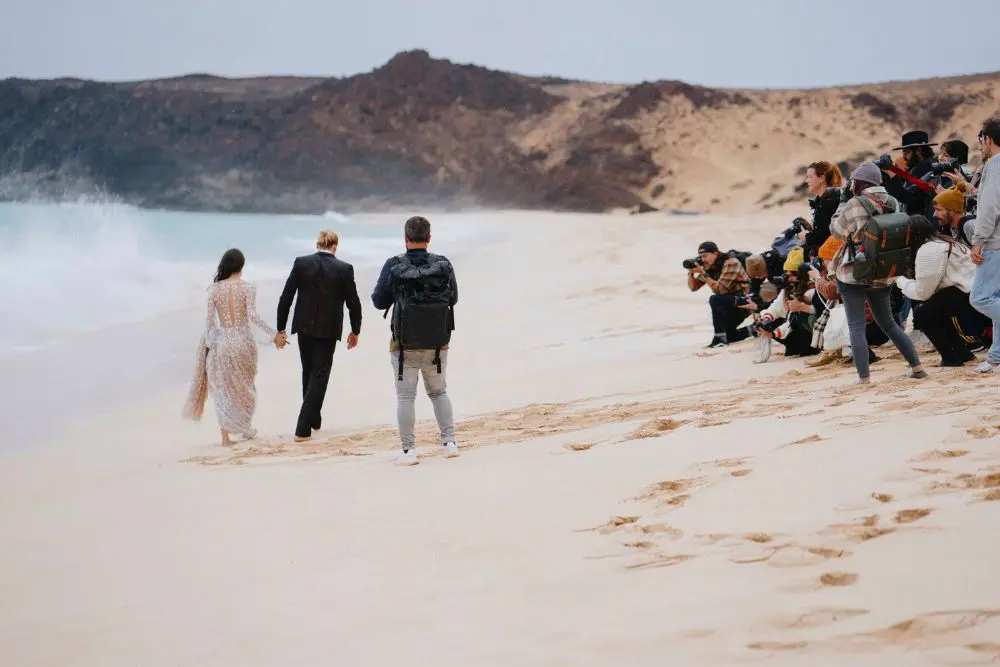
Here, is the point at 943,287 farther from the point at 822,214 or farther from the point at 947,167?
the point at 947,167

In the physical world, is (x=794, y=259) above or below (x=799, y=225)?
below

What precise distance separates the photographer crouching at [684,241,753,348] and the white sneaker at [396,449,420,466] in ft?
13.4

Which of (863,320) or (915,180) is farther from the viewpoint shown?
(915,180)

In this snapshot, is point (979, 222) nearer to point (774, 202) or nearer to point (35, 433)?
point (35, 433)

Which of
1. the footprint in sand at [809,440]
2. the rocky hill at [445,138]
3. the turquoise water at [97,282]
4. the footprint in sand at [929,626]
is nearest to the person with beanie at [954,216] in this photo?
the footprint in sand at [809,440]

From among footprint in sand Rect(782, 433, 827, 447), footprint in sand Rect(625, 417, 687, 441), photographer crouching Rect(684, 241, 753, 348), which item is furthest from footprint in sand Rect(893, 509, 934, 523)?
photographer crouching Rect(684, 241, 753, 348)

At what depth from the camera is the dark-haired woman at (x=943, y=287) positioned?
21.3 ft

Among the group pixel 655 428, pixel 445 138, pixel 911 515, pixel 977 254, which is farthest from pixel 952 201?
pixel 445 138

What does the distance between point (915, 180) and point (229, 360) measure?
15.1 feet

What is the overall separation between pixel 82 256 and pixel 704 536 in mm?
21065

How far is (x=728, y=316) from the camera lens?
9.16 meters

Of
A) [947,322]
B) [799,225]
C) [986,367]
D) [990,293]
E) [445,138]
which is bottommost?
[986,367]

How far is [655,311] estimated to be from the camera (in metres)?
12.2

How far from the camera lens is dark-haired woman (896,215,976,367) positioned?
6.49m
